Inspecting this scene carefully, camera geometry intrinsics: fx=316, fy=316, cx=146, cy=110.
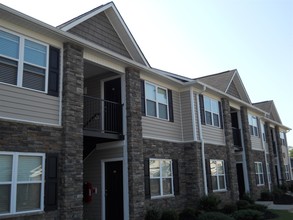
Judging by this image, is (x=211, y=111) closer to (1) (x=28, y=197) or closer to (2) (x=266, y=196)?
(2) (x=266, y=196)

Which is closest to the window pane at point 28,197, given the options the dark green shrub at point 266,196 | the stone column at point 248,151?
the stone column at point 248,151

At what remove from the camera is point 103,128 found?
13086 mm

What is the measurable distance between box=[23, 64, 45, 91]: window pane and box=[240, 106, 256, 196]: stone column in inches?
614

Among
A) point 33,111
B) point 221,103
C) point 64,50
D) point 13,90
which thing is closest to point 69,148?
point 33,111

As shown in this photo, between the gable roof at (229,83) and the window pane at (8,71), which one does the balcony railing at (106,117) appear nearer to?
the window pane at (8,71)

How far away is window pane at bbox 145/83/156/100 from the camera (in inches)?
560

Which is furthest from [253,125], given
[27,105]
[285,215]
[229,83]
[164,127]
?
[27,105]

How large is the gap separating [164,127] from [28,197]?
763 cm

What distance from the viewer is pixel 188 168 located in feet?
51.0

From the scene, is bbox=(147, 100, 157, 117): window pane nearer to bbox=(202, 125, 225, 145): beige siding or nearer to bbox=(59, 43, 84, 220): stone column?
bbox=(202, 125, 225, 145): beige siding

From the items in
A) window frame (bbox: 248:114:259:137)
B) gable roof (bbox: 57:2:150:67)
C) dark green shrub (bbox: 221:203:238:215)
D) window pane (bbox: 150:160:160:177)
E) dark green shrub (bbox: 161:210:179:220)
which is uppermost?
gable roof (bbox: 57:2:150:67)

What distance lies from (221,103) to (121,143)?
8.74 meters

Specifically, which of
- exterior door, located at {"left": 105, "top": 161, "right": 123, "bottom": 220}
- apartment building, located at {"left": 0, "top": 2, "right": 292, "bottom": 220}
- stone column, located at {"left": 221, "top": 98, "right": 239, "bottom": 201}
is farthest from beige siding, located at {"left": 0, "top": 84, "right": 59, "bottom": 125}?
stone column, located at {"left": 221, "top": 98, "right": 239, "bottom": 201}

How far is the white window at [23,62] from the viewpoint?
8766mm
